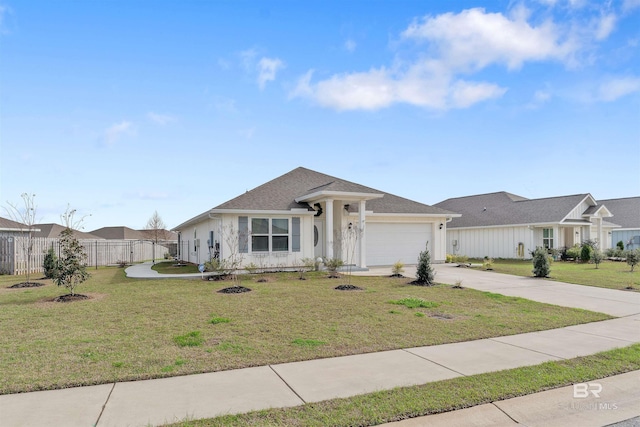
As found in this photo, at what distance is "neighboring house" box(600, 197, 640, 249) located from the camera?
3347 cm

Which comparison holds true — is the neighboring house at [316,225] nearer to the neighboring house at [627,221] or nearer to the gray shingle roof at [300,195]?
the gray shingle roof at [300,195]

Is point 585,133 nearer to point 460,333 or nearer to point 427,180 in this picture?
point 427,180

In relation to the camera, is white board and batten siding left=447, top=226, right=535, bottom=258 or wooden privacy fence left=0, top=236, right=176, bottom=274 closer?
wooden privacy fence left=0, top=236, right=176, bottom=274

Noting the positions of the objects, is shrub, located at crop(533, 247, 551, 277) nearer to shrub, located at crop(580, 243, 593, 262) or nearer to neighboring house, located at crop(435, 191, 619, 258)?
shrub, located at crop(580, 243, 593, 262)

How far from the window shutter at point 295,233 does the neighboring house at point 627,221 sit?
30.4 meters

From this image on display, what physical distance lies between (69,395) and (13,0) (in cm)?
1042

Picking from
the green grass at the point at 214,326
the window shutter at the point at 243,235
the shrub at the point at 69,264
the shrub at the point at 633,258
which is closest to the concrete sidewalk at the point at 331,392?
the green grass at the point at 214,326

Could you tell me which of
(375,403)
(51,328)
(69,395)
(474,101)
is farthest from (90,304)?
(474,101)

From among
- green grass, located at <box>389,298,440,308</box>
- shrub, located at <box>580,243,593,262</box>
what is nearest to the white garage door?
shrub, located at <box>580,243,593,262</box>

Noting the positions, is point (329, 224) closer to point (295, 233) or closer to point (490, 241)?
point (295, 233)

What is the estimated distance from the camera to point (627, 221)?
3469 cm

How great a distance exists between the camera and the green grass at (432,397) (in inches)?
146

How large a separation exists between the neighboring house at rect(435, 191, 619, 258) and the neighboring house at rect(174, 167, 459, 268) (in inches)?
328

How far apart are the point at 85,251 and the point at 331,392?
69.7ft
